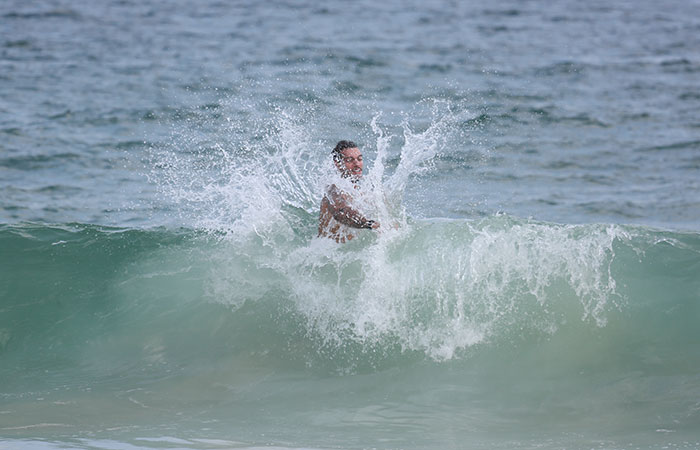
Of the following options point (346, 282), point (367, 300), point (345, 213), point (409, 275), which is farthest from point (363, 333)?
point (345, 213)

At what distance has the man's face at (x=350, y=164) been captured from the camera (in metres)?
8.62

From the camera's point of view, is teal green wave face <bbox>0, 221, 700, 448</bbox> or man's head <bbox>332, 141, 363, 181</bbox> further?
man's head <bbox>332, 141, 363, 181</bbox>

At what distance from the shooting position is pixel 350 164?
28.3 ft

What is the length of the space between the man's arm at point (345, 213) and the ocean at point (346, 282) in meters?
0.17

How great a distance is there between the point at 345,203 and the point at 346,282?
69 centimetres

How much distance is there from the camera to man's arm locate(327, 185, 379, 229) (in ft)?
27.9

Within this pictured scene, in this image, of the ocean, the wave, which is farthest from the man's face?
the wave

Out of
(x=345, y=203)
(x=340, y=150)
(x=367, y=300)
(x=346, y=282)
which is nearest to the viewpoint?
(x=367, y=300)

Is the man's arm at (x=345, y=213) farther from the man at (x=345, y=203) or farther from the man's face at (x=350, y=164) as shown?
the man's face at (x=350, y=164)

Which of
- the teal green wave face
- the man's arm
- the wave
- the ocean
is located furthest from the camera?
the man's arm

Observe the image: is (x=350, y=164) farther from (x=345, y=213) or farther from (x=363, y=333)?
(x=363, y=333)

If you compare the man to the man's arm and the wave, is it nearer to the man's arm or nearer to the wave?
the man's arm

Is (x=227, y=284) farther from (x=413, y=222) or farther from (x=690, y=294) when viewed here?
(x=690, y=294)

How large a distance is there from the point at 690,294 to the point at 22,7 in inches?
926
